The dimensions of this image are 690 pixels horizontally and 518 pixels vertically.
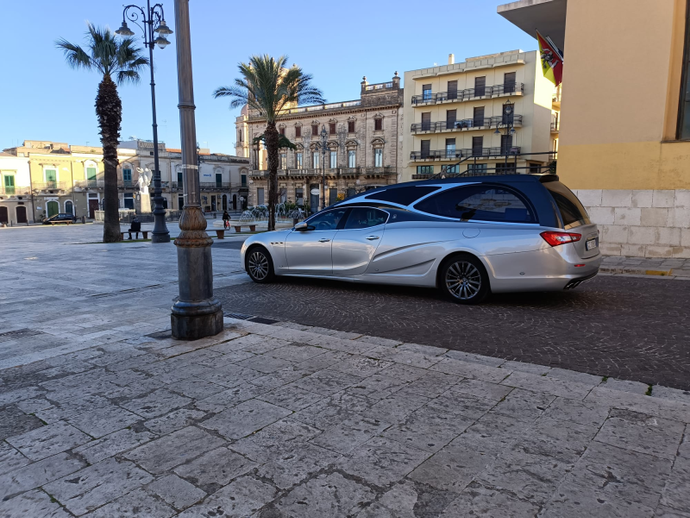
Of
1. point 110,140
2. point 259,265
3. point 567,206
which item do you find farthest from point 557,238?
point 110,140

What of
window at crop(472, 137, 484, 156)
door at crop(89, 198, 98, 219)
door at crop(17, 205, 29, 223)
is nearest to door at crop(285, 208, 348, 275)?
window at crop(472, 137, 484, 156)

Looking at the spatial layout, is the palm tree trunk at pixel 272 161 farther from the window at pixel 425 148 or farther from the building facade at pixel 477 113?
the window at pixel 425 148

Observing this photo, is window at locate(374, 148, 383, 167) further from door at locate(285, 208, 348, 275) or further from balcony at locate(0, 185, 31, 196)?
door at locate(285, 208, 348, 275)

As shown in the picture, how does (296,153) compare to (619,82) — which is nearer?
(619,82)

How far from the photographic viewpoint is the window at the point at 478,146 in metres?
44.4

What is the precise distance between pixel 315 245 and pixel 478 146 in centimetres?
4044

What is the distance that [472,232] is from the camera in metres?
6.43

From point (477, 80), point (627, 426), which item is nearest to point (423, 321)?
point (627, 426)

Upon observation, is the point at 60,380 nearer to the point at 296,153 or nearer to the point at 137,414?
the point at 137,414

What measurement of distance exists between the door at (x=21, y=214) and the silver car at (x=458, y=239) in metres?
60.2

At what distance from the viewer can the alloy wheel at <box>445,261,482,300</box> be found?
642 centimetres

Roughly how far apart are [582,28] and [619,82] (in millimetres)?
1627

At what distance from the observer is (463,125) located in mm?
44719

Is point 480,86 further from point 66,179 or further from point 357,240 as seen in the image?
point 66,179
